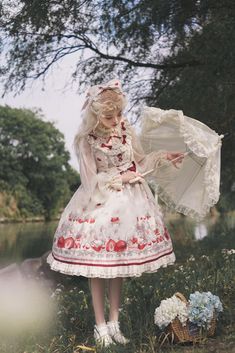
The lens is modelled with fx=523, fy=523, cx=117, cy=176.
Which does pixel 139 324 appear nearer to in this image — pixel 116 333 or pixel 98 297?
pixel 116 333

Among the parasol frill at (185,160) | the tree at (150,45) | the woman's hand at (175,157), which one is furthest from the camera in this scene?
the tree at (150,45)

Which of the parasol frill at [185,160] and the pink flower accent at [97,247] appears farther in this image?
the parasol frill at [185,160]

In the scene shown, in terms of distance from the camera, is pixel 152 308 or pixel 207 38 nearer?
pixel 152 308

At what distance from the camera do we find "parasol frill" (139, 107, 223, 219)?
11.1 ft

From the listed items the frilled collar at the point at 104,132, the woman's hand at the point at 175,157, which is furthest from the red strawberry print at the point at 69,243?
the woman's hand at the point at 175,157

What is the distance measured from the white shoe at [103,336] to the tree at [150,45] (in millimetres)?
2825

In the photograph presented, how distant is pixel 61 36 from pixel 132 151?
336 cm

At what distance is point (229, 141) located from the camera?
7008 mm

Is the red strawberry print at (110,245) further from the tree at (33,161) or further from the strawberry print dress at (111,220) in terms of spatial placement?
the tree at (33,161)

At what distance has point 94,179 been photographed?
3305 millimetres

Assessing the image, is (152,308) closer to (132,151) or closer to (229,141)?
(132,151)

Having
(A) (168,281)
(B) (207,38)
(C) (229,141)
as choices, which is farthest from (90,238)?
(C) (229,141)

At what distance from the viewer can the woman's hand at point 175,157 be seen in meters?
3.49

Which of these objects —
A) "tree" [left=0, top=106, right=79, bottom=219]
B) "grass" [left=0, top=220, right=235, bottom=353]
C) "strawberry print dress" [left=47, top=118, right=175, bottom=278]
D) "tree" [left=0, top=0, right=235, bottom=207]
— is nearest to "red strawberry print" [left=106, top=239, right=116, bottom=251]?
"strawberry print dress" [left=47, top=118, right=175, bottom=278]
